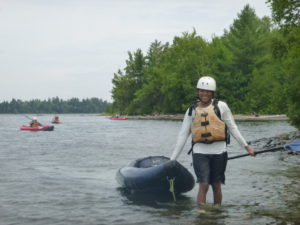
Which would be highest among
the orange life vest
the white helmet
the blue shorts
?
the white helmet

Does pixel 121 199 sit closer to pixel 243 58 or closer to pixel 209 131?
pixel 209 131

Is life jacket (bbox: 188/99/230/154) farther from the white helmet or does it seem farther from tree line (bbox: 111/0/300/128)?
tree line (bbox: 111/0/300/128)

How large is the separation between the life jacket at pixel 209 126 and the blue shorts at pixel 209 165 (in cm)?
24

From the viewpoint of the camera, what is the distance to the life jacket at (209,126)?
6.95 metres

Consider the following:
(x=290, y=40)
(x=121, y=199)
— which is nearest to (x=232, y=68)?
(x=290, y=40)

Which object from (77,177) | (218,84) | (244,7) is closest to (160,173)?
(77,177)

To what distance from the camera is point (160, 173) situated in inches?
344

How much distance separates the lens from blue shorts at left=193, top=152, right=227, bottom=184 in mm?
7059

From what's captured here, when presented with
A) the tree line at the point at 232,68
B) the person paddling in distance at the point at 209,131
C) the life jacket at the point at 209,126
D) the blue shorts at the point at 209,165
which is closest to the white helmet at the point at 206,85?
the person paddling in distance at the point at 209,131

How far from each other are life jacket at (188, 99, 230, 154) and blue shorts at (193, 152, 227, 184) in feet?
0.79

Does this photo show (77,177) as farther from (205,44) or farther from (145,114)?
(145,114)

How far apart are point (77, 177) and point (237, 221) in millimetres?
7145

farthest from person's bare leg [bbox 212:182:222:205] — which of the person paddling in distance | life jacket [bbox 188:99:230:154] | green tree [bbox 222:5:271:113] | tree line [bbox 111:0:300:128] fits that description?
green tree [bbox 222:5:271:113]

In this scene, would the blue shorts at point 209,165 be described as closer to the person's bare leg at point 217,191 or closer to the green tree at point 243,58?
the person's bare leg at point 217,191
